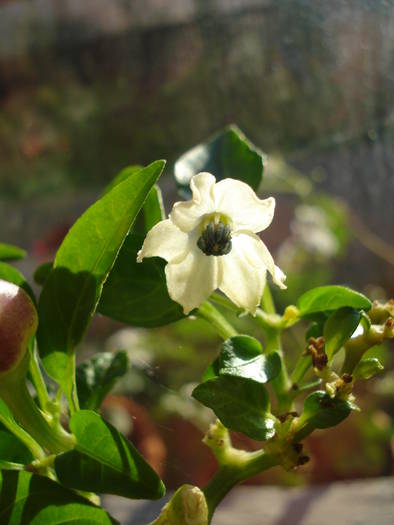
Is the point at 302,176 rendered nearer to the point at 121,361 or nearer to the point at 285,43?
the point at 285,43

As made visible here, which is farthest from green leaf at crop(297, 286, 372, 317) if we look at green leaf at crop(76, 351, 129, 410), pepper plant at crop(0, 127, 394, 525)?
green leaf at crop(76, 351, 129, 410)

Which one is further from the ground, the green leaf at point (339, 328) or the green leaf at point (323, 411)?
the green leaf at point (339, 328)

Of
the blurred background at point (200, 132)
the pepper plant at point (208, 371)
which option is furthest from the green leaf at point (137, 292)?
the blurred background at point (200, 132)

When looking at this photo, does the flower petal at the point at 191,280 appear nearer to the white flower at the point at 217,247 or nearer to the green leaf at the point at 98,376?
the white flower at the point at 217,247

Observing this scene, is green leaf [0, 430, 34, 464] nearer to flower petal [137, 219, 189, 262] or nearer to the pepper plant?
the pepper plant

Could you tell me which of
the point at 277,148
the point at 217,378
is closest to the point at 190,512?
the point at 217,378

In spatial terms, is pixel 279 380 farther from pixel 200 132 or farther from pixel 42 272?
pixel 200 132

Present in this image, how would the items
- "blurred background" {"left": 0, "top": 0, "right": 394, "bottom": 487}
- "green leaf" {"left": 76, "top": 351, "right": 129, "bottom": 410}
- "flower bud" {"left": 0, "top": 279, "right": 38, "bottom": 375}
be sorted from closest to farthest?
"flower bud" {"left": 0, "top": 279, "right": 38, "bottom": 375}
"green leaf" {"left": 76, "top": 351, "right": 129, "bottom": 410}
"blurred background" {"left": 0, "top": 0, "right": 394, "bottom": 487}
